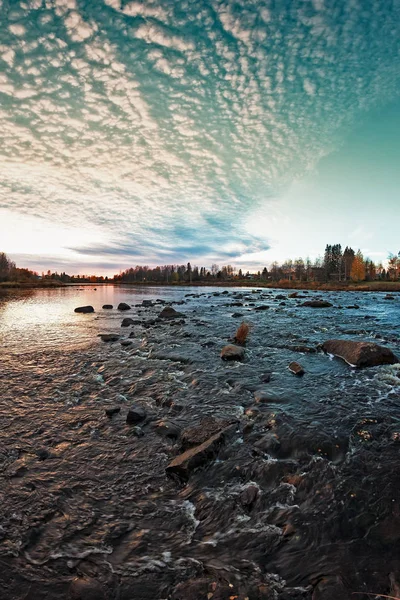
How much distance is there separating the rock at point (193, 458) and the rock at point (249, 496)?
1.00 metres

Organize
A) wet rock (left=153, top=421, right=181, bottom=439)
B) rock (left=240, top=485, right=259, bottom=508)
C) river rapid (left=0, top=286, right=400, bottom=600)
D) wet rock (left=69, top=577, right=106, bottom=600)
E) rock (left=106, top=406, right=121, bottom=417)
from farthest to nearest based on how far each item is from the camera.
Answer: rock (left=106, top=406, right=121, bottom=417)
wet rock (left=153, top=421, right=181, bottom=439)
rock (left=240, top=485, right=259, bottom=508)
river rapid (left=0, top=286, right=400, bottom=600)
wet rock (left=69, top=577, right=106, bottom=600)

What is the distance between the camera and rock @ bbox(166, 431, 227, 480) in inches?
201

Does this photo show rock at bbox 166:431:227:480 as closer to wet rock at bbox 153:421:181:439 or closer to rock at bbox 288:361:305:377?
wet rock at bbox 153:421:181:439

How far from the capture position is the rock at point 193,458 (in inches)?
201

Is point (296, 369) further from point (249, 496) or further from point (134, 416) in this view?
point (249, 496)

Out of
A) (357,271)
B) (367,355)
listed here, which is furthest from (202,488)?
(357,271)

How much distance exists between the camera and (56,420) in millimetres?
7043

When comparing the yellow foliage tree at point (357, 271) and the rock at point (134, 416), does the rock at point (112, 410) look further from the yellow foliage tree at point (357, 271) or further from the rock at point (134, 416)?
the yellow foliage tree at point (357, 271)

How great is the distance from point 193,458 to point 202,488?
58 centimetres

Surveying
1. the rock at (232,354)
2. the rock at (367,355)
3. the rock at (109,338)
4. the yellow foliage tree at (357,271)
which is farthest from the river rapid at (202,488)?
the yellow foliage tree at (357,271)

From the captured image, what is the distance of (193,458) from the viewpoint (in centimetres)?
529

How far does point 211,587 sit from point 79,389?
23.6 feet

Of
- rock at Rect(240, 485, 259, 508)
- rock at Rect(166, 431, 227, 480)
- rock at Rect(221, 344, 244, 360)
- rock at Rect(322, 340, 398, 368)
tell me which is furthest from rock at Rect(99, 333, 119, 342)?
rock at Rect(240, 485, 259, 508)

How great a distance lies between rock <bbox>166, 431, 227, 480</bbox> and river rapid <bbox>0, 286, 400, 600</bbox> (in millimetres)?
84
